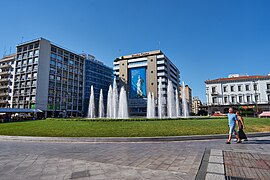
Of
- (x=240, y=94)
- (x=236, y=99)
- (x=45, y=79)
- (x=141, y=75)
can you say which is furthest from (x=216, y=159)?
(x=141, y=75)

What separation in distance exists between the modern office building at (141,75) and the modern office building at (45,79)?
23867 millimetres

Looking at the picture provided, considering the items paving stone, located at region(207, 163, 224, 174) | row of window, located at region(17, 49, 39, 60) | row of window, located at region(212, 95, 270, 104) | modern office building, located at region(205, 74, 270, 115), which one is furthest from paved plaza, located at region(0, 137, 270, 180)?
row of window, located at region(17, 49, 39, 60)

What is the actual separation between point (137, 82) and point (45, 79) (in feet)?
126

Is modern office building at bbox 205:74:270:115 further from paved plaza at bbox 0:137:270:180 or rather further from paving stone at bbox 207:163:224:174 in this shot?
paving stone at bbox 207:163:224:174

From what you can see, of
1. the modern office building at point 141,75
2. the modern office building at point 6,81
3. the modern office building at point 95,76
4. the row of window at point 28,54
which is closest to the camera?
the row of window at point 28,54

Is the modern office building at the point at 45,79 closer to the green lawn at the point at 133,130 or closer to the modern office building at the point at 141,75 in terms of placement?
the modern office building at the point at 141,75

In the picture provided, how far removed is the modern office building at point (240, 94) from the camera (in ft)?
183

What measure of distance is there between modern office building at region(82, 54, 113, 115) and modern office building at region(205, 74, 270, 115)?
5214 cm

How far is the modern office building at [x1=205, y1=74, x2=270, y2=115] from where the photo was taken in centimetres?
5588

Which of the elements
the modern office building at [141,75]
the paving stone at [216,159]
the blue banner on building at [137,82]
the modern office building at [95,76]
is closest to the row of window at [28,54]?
the modern office building at [95,76]

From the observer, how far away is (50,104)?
66.6 m

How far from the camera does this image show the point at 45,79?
65.3m

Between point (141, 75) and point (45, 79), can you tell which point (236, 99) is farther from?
point (45, 79)

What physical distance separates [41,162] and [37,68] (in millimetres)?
65709
